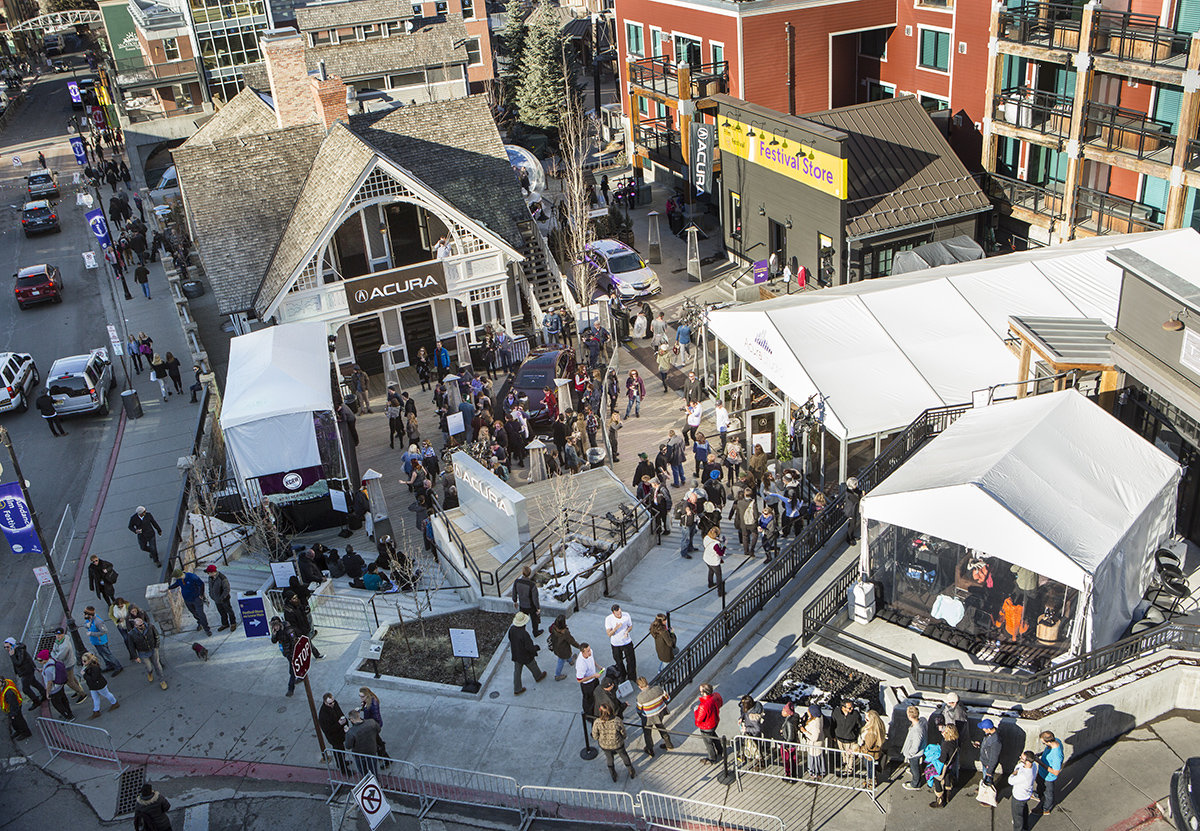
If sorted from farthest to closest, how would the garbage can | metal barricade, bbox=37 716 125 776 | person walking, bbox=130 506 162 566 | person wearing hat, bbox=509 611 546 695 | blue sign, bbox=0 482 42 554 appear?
the garbage can, person walking, bbox=130 506 162 566, blue sign, bbox=0 482 42 554, metal barricade, bbox=37 716 125 776, person wearing hat, bbox=509 611 546 695

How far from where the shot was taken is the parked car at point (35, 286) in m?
42.0

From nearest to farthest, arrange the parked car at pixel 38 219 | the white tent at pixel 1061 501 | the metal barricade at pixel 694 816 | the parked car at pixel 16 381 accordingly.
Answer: the metal barricade at pixel 694 816, the white tent at pixel 1061 501, the parked car at pixel 16 381, the parked car at pixel 38 219

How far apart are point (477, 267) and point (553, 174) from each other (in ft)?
70.4

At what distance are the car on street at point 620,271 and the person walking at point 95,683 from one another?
2071 cm

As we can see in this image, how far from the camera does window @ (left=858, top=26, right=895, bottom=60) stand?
39625 millimetres

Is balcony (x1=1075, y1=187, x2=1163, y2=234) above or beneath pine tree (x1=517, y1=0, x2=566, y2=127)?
beneath

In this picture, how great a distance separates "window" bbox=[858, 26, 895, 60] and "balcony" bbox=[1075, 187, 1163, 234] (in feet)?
41.6

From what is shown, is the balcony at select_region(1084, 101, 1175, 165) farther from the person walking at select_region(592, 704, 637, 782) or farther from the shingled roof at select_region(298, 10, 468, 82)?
the shingled roof at select_region(298, 10, 468, 82)

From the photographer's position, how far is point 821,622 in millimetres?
16734

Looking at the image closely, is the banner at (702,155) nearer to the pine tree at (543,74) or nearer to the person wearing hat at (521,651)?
the pine tree at (543,74)

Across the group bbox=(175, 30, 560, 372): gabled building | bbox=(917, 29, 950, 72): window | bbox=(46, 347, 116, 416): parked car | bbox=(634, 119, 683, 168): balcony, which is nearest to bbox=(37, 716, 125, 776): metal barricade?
bbox=(175, 30, 560, 372): gabled building

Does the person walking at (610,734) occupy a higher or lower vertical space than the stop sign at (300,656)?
lower

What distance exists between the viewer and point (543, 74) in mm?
54625

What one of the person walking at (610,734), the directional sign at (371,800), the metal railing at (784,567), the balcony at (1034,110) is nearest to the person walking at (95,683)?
the directional sign at (371,800)
